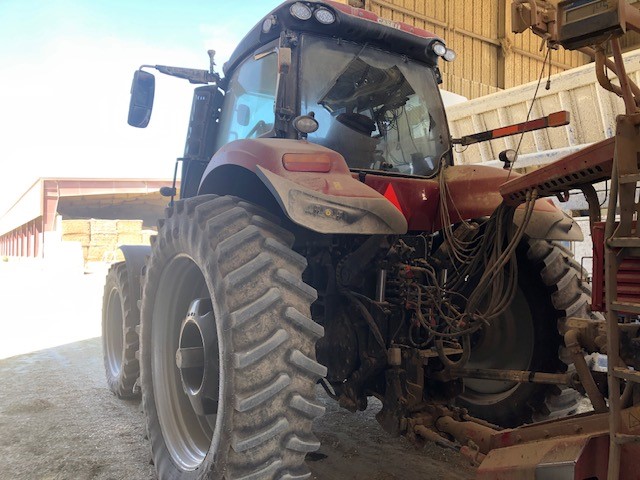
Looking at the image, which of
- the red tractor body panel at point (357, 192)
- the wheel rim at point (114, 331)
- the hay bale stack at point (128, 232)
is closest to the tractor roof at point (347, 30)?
the red tractor body panel at point (357, 192)

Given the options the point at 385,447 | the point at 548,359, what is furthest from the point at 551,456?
the point at 385,447

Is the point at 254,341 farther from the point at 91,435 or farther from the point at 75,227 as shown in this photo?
the point at 75,227

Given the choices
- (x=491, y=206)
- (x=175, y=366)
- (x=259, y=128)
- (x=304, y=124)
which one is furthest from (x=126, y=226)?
(x=491, y=206)

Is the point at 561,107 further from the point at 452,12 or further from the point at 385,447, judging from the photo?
the point at 452,12

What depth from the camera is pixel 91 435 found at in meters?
3.68

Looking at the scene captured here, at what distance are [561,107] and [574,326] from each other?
547cm

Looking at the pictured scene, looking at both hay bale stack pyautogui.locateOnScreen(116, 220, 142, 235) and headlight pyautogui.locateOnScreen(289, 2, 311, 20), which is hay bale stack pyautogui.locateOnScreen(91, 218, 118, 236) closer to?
hay bale stack pyautogui.locateOnScreen(116, 220, 142, 235)

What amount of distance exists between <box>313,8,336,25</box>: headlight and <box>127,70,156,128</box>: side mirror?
135 centimetres

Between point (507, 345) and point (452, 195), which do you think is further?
point (507, 345)

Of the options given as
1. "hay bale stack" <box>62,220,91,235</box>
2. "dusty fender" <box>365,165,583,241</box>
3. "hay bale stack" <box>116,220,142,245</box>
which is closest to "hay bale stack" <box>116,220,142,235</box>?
"hay bale stack" <box>116,220,142,245</box>

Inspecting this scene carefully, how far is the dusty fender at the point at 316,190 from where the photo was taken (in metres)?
2.12

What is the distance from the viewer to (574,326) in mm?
2150

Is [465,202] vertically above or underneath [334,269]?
above

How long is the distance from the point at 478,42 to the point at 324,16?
Result: 13.3m
